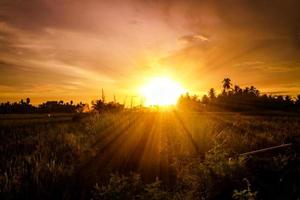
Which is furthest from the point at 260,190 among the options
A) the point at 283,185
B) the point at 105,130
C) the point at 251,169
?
the point at 105,130

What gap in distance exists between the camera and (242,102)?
74438mm

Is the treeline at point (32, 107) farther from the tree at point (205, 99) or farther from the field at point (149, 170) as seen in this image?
the field at point (149, 170)

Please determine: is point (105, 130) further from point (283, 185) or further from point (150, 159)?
point (283, 185)

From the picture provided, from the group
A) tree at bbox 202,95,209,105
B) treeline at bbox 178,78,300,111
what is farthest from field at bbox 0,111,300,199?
tree at bbox 202,95,209,105

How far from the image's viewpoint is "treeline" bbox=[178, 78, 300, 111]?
6475cm

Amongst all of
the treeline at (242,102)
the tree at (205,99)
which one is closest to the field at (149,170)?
the treeline at (242,102)

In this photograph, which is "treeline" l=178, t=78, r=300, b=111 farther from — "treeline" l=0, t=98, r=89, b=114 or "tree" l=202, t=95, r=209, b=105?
"treeline" l=0, t=98, r=89, b=114

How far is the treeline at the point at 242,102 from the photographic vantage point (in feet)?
212

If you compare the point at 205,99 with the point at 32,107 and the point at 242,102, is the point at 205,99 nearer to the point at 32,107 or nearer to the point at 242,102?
the point at 242,102

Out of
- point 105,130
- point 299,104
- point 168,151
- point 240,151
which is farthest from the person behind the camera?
point 299,104

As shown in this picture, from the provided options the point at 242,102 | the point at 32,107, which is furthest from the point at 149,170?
the point at 32,107

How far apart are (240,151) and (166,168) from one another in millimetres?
2817

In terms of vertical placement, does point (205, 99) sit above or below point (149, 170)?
above

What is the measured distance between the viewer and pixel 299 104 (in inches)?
2598
